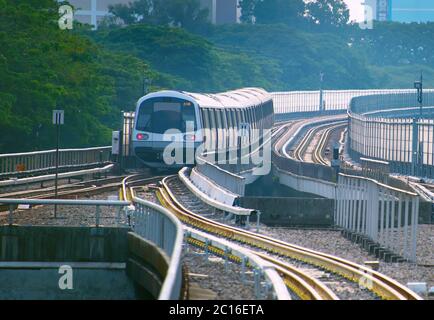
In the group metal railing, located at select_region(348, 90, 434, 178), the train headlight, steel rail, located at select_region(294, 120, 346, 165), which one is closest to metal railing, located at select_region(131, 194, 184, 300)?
the train headlight

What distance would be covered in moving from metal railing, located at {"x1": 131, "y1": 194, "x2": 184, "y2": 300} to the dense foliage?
28.4m

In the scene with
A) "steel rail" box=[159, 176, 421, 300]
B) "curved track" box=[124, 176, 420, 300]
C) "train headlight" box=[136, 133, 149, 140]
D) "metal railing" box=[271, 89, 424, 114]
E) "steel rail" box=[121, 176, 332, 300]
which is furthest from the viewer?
"metal railing" box=[271, 89, 424, 114]

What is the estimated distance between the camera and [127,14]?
428 feet

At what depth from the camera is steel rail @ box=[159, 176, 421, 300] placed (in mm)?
17778

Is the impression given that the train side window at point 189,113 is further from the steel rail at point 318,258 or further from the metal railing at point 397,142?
the metal railing at point 397,142

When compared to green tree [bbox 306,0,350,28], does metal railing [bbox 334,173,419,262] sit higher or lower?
lower

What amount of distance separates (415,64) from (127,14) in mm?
65144

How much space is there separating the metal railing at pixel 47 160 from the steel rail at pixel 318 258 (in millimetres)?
6365

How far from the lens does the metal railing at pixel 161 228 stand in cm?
1505

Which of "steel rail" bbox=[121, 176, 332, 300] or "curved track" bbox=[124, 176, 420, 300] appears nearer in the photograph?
"steel rail" bbox=[121, 176, 332, 300]

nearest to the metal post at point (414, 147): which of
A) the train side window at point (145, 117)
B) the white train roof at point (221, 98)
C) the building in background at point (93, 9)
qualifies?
the white train roof at point (221, 98)

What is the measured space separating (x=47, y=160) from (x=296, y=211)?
7.87m

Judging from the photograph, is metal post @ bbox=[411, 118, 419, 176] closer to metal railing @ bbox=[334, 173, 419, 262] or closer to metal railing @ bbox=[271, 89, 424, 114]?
metal railing @ bbox=[334, 173, 419, 262]

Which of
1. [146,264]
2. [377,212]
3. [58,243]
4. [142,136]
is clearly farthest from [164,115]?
[146,264]
